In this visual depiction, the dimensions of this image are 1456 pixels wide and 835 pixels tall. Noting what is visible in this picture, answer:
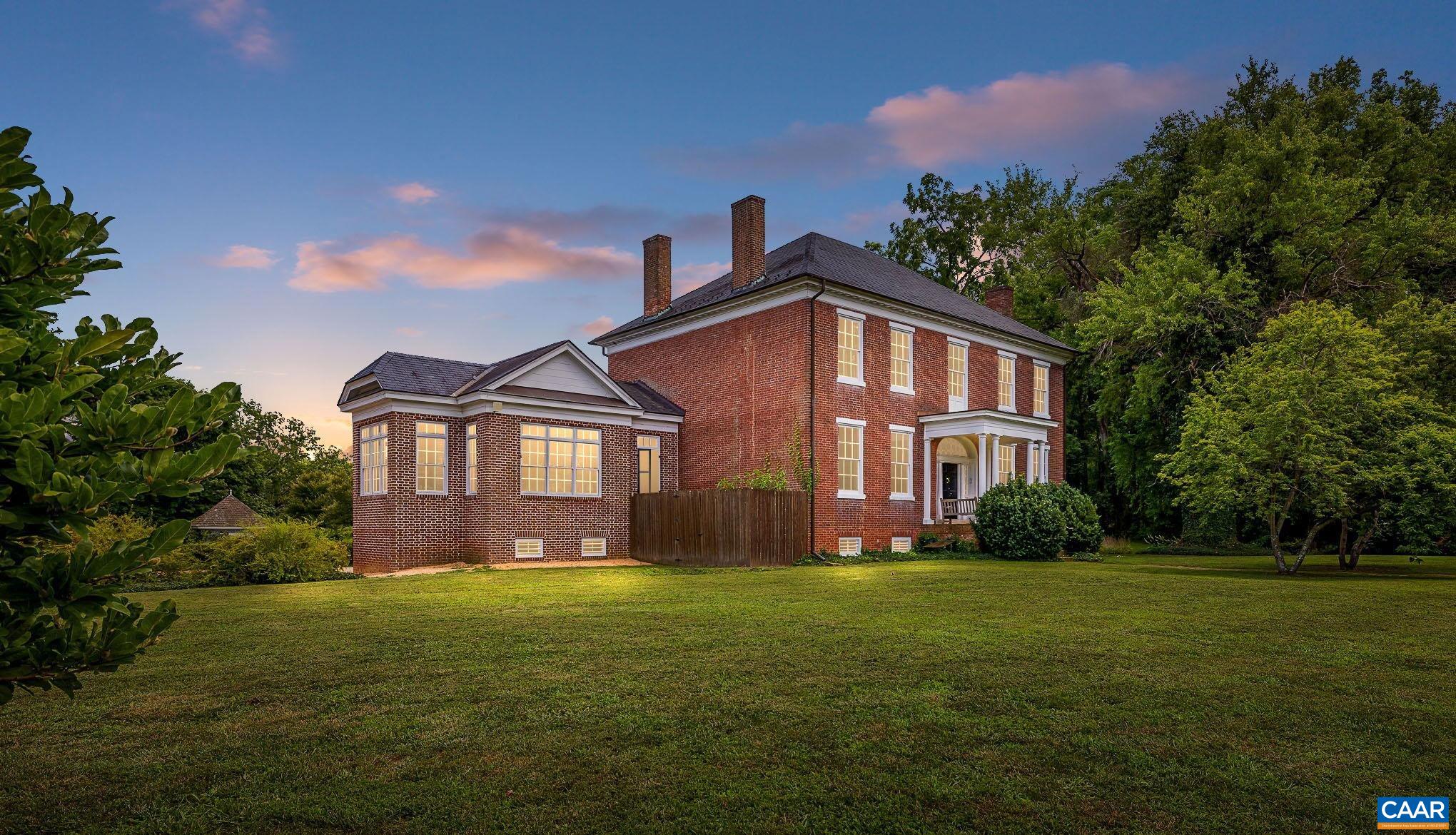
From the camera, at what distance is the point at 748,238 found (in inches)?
1067

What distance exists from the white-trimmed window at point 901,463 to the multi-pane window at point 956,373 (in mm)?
2759

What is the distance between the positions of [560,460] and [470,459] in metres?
2.41

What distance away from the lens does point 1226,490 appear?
20094 mm

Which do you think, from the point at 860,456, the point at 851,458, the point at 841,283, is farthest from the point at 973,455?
the point at 841,283

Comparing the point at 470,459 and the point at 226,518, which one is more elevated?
the point at 470,459

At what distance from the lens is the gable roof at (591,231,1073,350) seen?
2625 centimetres

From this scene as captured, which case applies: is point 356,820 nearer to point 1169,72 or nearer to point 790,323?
point 790,323

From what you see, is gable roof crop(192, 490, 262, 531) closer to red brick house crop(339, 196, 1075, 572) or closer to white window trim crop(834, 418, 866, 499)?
red brick house crop(339, 196, 1075, 572)

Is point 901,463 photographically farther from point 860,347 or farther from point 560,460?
point 560,460

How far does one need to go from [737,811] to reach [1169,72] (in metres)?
40.2

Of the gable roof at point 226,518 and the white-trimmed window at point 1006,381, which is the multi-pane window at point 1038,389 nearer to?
the white-trimmed window at point 1006,381

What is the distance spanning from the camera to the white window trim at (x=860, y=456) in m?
25.6

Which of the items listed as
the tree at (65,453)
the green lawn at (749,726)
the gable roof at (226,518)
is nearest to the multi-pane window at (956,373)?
the green lawn at (749,726)

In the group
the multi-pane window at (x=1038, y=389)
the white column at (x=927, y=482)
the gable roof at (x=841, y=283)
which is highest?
the gable roof at (x=841, y=283)
